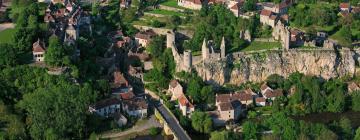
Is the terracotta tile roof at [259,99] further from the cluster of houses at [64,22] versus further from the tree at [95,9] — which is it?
the tree at [95,9]

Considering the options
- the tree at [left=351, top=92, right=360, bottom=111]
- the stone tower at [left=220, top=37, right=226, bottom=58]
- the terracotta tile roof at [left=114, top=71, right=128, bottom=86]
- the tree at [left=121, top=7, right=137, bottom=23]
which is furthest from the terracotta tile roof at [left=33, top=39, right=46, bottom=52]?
the tree at [left=351, top=92, right=360, bottom=111]

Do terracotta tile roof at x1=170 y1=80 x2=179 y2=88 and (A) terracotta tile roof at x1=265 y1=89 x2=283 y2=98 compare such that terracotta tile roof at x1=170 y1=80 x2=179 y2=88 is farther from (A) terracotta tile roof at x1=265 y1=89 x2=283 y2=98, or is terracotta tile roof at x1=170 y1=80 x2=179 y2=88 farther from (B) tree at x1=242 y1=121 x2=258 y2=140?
(B) tree at x1=242 y1=121 x2=258 y2=140

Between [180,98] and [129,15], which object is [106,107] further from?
[129,15]

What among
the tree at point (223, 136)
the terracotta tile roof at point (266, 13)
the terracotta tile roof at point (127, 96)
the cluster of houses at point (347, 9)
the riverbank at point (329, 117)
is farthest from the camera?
the cluster of houses at point (347, 9)

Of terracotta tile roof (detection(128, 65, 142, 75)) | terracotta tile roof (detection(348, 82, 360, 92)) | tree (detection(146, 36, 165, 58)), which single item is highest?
tree (detection(146, 36, 165, 58))

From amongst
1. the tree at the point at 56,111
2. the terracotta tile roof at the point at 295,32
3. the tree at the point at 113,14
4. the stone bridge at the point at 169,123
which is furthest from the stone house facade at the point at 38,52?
the terracotta tile roof at the point at 295,32

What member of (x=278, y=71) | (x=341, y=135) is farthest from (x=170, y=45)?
(x=341, y=135)

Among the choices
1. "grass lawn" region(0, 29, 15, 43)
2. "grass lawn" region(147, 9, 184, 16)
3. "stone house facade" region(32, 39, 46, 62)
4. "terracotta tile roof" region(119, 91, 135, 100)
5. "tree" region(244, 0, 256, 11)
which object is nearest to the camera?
"terracotta tile roof" region(119, 91, 135, 100)
